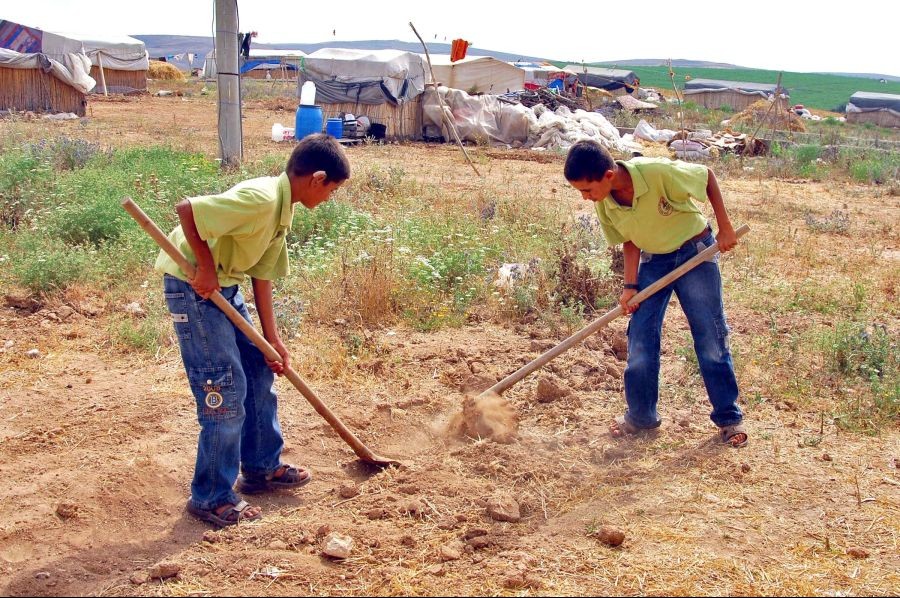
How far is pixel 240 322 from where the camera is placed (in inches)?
118

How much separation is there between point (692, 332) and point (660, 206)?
624 mm

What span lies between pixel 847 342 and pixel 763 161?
11.8 m

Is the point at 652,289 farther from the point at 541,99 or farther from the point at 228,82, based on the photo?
the point at 541,99

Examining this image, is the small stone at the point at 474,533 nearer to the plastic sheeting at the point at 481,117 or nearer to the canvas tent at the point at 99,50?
the plastic sheeting at the point at 481,117

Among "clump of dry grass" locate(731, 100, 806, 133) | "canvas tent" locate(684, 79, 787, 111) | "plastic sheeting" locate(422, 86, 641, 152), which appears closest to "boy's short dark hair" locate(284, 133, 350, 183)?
"plastic sheeting" locate(422, 86, 641, 152)

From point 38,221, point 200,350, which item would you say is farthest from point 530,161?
point 200,350

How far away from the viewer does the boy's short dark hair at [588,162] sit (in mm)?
3398

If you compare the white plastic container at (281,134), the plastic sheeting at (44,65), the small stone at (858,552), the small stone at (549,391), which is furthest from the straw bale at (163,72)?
the small stone at (858,552)

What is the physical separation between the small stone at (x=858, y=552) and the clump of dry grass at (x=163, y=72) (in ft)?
126

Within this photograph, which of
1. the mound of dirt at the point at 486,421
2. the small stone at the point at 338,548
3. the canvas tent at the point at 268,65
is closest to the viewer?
the small stone at the point at 338,548

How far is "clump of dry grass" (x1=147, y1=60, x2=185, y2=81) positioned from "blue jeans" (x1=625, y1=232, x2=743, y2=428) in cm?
3701

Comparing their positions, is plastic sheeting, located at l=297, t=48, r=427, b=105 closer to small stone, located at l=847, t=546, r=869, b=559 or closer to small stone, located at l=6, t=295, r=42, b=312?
small stone, located at l=6, t=295, r=42, b=312

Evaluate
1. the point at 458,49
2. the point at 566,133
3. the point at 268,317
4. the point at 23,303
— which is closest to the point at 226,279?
the point at 268,317

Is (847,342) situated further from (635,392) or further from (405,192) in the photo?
(405,192)
